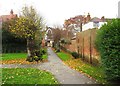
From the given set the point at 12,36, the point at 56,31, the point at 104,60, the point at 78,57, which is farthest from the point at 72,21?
the point at 104,60

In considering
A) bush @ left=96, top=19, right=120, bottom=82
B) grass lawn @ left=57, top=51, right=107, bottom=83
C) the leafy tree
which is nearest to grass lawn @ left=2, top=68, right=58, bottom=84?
grass lawn @ left=57, top=51, right=107, bottom=83

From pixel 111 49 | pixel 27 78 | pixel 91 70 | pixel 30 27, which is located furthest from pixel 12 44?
pixel 111 49

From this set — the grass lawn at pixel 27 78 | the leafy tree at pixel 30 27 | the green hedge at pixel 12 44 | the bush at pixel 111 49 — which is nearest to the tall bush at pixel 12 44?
the green hedge at pixel 12 44

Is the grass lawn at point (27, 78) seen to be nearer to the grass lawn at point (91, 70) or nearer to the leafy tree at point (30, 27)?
the grass lawn at point (91, 70)

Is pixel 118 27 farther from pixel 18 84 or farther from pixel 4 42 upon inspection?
pixel 4 42

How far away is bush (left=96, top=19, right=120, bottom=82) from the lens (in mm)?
10320

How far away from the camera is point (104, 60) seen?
11031 mm

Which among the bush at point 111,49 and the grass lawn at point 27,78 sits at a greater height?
the bush at point 111,49

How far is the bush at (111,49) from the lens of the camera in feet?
33.9

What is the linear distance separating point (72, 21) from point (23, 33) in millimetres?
55779

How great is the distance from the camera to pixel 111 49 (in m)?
10.6

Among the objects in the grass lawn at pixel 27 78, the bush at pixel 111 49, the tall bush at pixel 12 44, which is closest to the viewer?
the bush at pixel 111 49

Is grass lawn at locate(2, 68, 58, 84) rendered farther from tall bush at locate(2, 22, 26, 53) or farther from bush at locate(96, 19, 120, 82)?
tall bush at locate(2, 22, 26, 53)

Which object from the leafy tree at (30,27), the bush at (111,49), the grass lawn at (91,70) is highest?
the leafy tree at (30,27)
